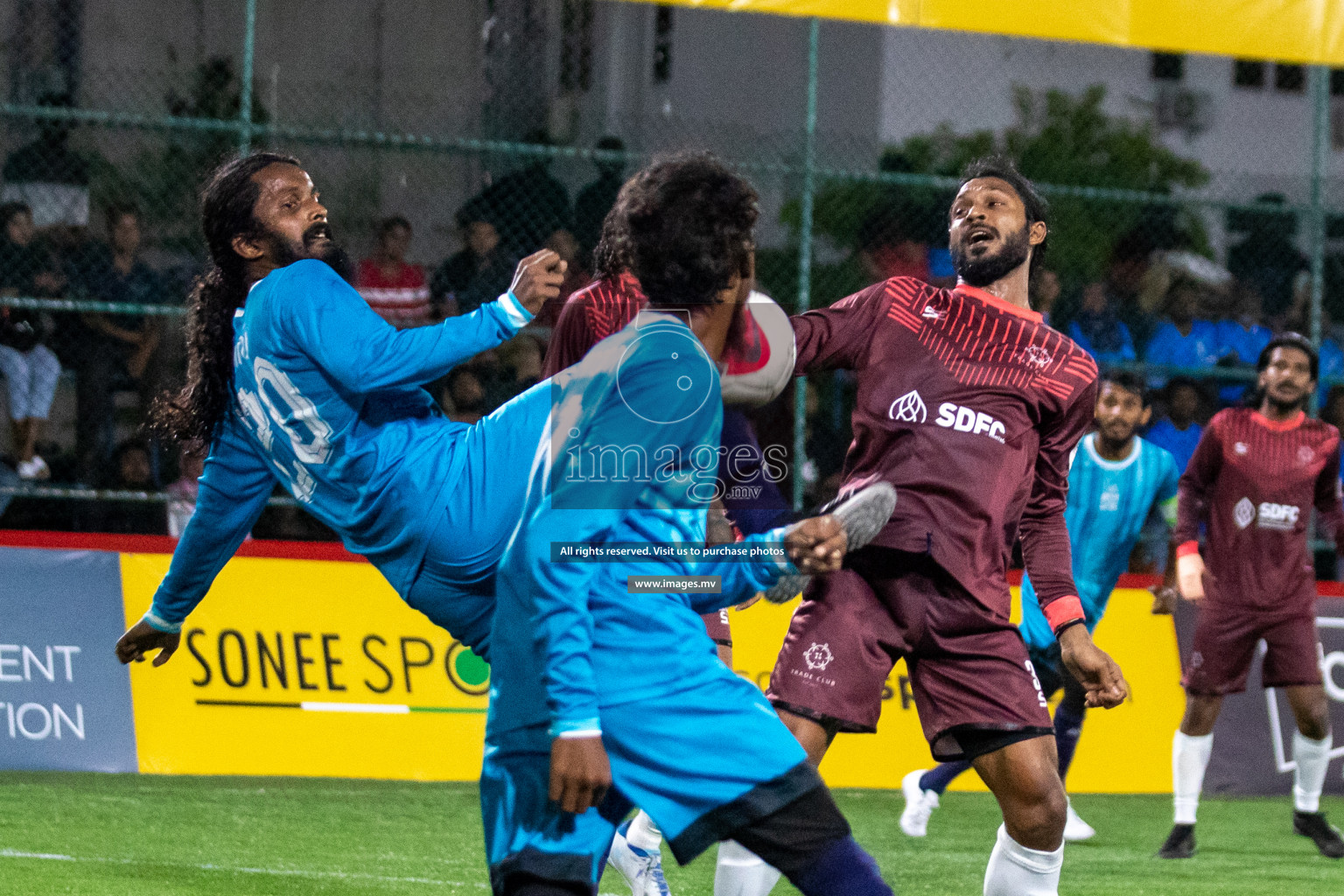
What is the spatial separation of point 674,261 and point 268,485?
157cm

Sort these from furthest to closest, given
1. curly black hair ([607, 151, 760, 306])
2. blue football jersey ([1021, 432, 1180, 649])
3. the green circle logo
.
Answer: the green circle logo → blue football jersey ([1021, 432, 1180, 649]) → curly black hair ([607, 151, 760, 306])

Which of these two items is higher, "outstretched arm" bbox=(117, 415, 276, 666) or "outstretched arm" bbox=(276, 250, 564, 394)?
"outstretched arm" bbox=(276, 250, 564, 394)

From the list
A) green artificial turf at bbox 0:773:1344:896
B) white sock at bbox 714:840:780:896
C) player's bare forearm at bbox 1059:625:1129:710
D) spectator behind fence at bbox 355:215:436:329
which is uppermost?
spectator behind fence at bbox 355:215:436:329

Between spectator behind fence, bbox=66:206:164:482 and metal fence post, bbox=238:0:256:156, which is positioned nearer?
metal fence post, bbox=238:0:256:156

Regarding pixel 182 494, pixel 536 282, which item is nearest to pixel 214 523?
pixel 536 282

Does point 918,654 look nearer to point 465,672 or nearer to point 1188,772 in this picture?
point 1188,772

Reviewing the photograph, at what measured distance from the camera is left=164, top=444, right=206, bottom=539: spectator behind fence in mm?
9055

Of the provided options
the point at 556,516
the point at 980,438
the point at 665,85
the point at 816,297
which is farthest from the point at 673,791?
the point at 665,85

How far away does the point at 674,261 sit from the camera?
281 cm

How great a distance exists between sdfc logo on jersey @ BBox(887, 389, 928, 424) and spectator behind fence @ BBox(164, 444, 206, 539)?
17.0 feet

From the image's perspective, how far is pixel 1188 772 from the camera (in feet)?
23.2

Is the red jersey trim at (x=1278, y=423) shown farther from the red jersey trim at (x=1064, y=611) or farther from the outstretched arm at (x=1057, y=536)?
the red jersey trim at (x=1064, y=611)

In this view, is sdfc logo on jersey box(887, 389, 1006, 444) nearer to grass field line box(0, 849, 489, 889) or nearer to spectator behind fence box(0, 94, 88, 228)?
grass field line box(0, 849, 489, 889)

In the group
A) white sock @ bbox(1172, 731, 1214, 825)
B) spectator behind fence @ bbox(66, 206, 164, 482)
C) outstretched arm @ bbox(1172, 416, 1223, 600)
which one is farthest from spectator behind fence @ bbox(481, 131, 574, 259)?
white sock @ bbox(1172, 731, 1214, 825)
